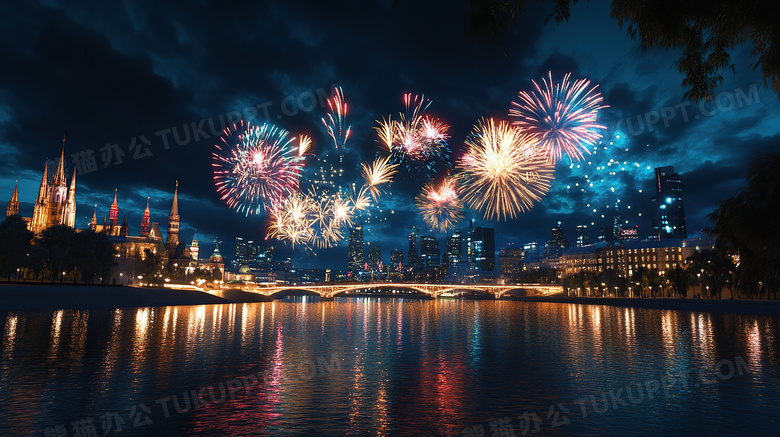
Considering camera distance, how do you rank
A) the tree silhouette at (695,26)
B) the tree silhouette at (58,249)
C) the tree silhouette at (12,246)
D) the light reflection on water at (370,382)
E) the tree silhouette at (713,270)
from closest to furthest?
the tree silhouette at (695,26), the light reflection on water at (370,382), the tree silhouette at (12,246), the tree silhouette at (58,249), the tree silhouette at (713,270)

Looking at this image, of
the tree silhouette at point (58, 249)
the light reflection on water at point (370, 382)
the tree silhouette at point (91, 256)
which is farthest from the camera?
the tree silhouette at point (91, 256)

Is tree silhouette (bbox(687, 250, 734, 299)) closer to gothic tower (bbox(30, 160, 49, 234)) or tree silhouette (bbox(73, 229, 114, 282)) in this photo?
tree silhouette (bbox(73, 229, 114, 282))

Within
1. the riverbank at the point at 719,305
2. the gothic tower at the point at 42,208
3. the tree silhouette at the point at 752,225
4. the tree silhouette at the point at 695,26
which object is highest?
the gothic tower at the point at 42,208

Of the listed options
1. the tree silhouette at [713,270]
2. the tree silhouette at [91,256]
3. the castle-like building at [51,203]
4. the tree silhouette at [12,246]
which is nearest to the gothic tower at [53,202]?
the castle-like building at [51,203]

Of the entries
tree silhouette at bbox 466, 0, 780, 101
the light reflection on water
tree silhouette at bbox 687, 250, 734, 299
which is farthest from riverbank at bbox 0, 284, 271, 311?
tree silhouette at bbox 687, 250, 734, 299

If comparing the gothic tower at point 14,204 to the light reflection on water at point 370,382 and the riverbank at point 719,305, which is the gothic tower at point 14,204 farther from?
the riverbank at point 719,305

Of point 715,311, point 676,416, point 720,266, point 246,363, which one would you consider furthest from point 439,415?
point 720,266

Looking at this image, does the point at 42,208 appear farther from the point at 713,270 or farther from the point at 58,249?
the point at 713,270
